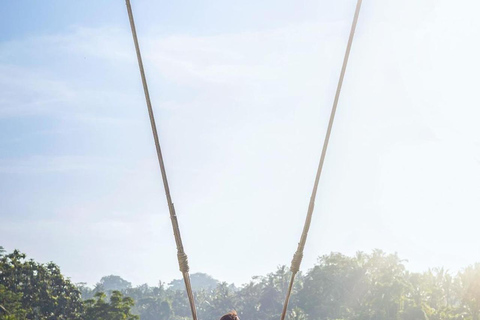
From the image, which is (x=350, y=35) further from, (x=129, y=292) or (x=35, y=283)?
(x=129, y=292)

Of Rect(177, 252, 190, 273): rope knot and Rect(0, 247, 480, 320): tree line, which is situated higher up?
Rect(0, 247, 480, 320): tree line

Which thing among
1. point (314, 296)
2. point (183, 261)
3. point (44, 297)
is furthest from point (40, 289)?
point (314, 296)

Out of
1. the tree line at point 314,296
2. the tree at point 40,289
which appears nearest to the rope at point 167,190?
the tree line at point 314,296

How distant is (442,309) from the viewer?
68500mm

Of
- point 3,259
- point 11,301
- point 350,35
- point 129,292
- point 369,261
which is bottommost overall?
point 350,35

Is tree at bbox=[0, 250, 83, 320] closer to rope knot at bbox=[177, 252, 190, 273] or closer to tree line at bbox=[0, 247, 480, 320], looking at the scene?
tree line at bbox=[0, 247, 480, 320]

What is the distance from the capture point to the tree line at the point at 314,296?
4838 centimetres

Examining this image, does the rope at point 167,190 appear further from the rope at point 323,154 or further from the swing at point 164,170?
the rope at point 323,154

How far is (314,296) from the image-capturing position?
9900 centimetres

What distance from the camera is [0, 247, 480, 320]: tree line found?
4838 centimetres

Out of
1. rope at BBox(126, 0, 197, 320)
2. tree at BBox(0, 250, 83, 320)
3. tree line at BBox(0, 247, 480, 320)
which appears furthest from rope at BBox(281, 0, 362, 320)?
tree at BBox(0, 250, 83, 320)

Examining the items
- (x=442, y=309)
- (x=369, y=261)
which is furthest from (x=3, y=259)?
(x=369, y=261)

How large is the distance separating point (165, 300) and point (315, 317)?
51546 mm

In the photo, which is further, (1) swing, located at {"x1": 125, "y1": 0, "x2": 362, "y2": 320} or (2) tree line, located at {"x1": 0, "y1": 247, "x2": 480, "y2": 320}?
(2) tree line, located at {"x1": 0, "y1": 247, "x2": 480, "y2": 320}
